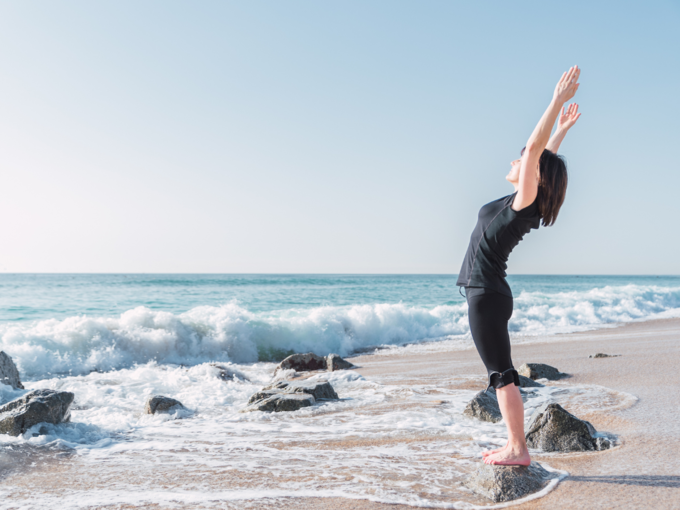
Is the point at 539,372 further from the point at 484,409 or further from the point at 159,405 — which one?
the point at 159,405

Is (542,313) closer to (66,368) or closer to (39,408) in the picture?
(66,368)

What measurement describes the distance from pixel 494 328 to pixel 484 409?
6.62 feet

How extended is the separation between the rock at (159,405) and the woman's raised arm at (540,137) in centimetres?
447

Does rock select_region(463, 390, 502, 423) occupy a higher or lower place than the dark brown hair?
lower

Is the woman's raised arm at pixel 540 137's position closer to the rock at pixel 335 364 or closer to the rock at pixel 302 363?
the rock at pixel 335 364

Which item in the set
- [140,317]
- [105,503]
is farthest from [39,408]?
[140,317]

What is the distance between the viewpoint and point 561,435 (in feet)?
11.6

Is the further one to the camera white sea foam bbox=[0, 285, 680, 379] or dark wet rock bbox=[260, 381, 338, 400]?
white sea foam bbox=[0, 285, 680, 379]

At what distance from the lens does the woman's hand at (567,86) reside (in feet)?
8.34

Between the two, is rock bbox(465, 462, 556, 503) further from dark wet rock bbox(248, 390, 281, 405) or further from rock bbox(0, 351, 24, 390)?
rock bbox(0, 351, 24, 390)

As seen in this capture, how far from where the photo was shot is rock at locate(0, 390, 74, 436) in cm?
419

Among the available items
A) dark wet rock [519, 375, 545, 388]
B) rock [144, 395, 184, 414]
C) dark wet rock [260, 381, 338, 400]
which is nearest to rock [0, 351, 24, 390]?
rock [144, 395, 184, 414]

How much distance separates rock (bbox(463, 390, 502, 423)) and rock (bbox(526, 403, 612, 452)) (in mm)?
802

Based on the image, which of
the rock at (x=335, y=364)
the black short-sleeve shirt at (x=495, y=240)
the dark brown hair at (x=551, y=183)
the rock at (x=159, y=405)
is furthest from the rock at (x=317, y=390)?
the dark brown hair at (x=551, y=183)
